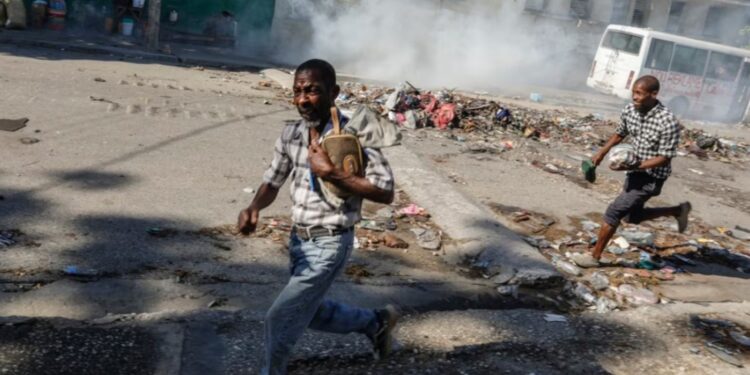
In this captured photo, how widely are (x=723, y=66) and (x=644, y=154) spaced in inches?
651

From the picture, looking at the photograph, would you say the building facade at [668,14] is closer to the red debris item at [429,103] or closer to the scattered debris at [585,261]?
the red debris item at [429,103]

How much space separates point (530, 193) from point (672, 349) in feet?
12.1

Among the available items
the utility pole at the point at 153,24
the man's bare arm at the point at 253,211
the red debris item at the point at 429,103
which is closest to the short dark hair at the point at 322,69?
the man's bare arm at the point at 253,211

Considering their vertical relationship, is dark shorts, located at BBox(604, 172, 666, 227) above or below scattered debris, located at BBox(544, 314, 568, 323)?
above

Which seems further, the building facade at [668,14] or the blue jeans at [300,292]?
the building facade at [668,14]

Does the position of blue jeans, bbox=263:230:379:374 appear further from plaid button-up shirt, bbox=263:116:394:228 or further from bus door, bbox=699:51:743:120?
bus door, bbox=699:51:743:120

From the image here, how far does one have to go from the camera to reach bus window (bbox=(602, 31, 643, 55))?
18.6 m

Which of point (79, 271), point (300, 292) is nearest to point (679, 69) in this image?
point (79, 271)

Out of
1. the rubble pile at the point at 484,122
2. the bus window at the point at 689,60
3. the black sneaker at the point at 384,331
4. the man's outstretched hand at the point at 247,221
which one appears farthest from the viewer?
the bus window at the point at 689,60

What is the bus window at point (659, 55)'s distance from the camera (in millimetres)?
18375

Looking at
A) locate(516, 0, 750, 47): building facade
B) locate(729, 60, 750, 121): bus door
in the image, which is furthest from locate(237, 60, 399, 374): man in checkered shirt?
locate(516, 0, 750, 47): building facade

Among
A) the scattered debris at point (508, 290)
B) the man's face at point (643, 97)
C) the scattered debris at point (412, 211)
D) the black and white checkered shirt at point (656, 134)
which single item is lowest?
the scattered debris at point (508, 290)

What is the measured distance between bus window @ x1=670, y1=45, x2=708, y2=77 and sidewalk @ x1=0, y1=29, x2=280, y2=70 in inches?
429

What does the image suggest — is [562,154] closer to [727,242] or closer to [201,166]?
[727,242]
